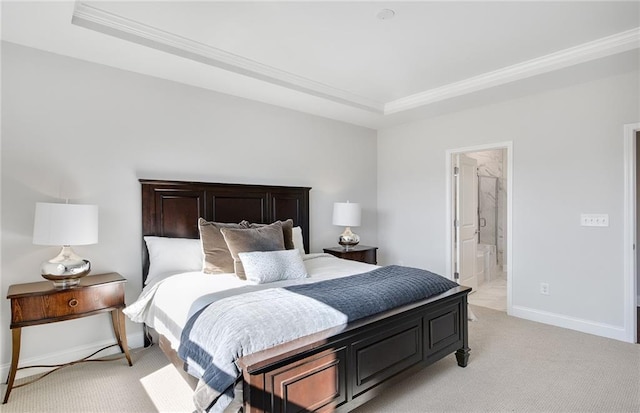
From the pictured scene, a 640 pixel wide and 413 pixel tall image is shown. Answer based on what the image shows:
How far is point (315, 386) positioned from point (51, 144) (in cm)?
272

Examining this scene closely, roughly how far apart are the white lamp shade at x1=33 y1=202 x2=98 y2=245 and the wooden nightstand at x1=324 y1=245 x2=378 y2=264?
2.73 metres

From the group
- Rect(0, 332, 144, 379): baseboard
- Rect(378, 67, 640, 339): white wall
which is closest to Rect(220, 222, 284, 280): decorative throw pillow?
Rect(0, 332, 144, 379): baseboard

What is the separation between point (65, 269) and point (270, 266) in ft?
4.75

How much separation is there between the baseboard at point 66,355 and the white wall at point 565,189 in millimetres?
3690

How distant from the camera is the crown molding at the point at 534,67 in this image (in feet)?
9.14

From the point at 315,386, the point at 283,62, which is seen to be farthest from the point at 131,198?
the point at 315,386

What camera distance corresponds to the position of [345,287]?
237 centimetres

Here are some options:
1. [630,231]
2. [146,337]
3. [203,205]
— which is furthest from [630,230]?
[146,337]

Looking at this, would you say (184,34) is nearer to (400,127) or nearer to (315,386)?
(315,386)

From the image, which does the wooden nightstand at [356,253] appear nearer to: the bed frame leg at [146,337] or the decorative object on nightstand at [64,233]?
the bed frame leg at [146,337]

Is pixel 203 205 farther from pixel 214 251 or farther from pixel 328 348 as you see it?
pixel 328 348

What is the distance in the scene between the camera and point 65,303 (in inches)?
96.7

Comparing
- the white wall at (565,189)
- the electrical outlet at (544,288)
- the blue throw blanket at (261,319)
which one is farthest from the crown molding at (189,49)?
the electrical outlet at (544,288)

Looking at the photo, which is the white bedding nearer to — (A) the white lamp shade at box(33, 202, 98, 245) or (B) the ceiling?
(A) the white lamp shade at box(33, 202, 98, 245)
